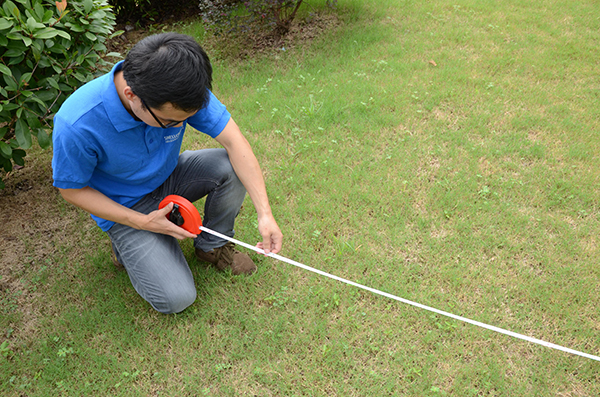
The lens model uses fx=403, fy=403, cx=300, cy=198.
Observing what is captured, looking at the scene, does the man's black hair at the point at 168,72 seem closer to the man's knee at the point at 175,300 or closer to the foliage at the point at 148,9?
the man's knee at the point at 175,300

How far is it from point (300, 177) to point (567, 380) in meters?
1.91

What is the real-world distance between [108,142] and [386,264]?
62.5 inches

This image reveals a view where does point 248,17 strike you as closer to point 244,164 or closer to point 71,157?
point 244,164

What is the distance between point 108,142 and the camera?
1729 millimetres

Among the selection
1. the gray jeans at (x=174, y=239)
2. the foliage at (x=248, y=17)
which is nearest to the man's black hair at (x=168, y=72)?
the gray jeans at (x=174, y=239)

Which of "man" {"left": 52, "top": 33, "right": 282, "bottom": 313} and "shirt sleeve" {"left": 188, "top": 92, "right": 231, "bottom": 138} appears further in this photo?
"shirt sleeve" {"left": 188, "top": 92, "right": 231, "bottom": 138}

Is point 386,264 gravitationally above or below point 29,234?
above

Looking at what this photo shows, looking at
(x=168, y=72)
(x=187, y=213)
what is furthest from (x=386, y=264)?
(x=168, y=72)

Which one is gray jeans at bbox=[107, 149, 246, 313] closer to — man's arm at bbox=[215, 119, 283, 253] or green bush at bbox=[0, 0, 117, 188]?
man's arm at bbox=[215, 119, 283, 253]

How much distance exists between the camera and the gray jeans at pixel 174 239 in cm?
198

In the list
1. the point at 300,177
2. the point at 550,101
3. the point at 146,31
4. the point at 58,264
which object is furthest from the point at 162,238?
the point at 146,31

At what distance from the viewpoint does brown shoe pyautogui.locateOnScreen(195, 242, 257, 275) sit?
2.33 metres

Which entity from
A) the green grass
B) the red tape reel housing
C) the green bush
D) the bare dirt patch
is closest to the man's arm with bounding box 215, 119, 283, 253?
the red tape reel housing

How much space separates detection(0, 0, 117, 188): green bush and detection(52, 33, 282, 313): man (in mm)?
873
